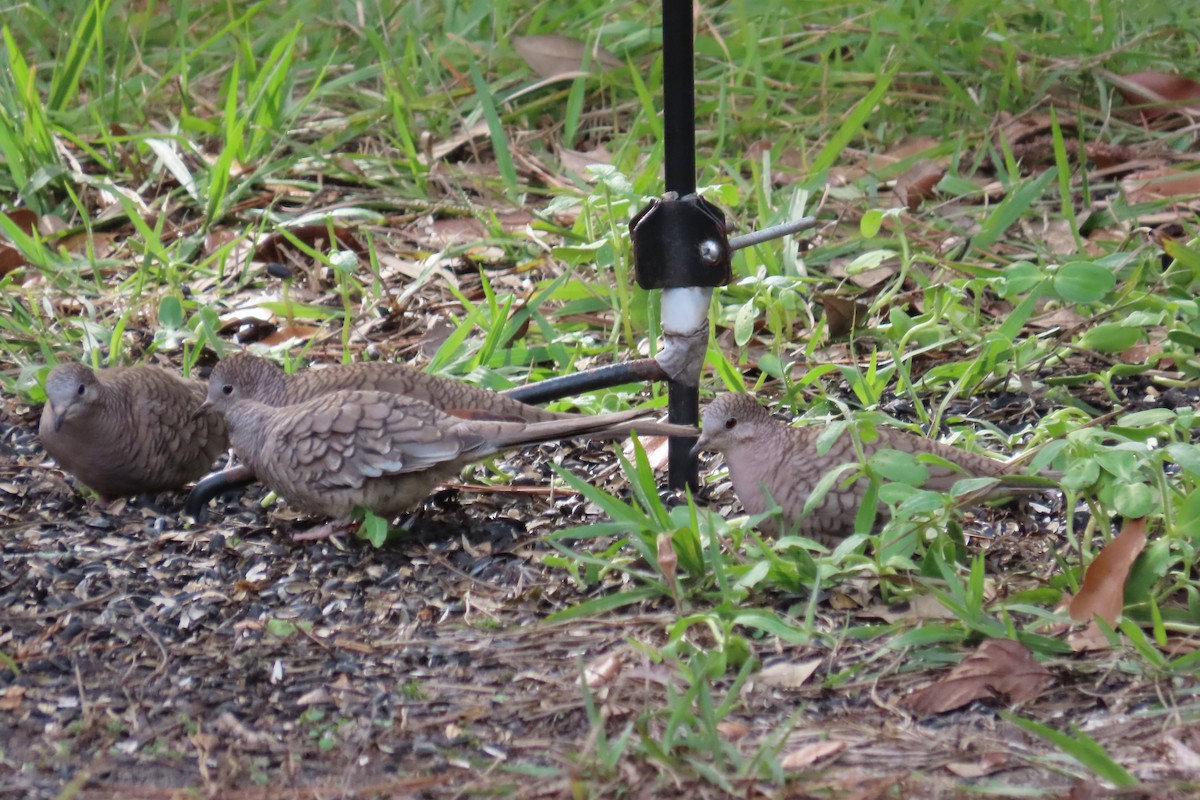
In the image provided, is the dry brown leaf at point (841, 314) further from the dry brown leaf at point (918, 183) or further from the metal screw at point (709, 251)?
the metal screw at point (709, 251)

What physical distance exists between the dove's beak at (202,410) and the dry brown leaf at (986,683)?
223 cm

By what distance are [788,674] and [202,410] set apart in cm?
205

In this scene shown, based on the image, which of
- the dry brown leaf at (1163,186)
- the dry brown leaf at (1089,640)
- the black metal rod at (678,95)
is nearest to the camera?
the dry brown leaf at (1089,640)

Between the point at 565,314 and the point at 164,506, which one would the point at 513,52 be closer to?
the point at 565,314

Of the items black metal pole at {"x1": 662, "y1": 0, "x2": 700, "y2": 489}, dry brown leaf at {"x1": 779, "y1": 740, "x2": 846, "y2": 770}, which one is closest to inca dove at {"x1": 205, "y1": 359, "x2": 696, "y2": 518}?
black metal pole at {"x1": 662, "y1": 0, "x2": 700, "y2": 489}

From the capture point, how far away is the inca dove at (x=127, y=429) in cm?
402

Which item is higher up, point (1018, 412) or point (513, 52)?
point (513, 52)

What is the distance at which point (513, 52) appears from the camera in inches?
264

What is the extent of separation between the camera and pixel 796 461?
353 centimetres

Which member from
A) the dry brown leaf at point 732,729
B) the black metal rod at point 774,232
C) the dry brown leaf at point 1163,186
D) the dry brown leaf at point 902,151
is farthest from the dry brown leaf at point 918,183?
the dry brown leaf at point 732,729

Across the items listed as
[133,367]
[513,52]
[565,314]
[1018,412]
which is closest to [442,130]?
[513,52]

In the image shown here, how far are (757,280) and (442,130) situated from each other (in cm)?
239

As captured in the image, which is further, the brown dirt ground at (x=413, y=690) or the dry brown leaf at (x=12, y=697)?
the dry brown leaf at (x=12, y=697)

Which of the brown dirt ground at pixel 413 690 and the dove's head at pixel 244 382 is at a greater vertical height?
the dove's head at pixel 244 382
